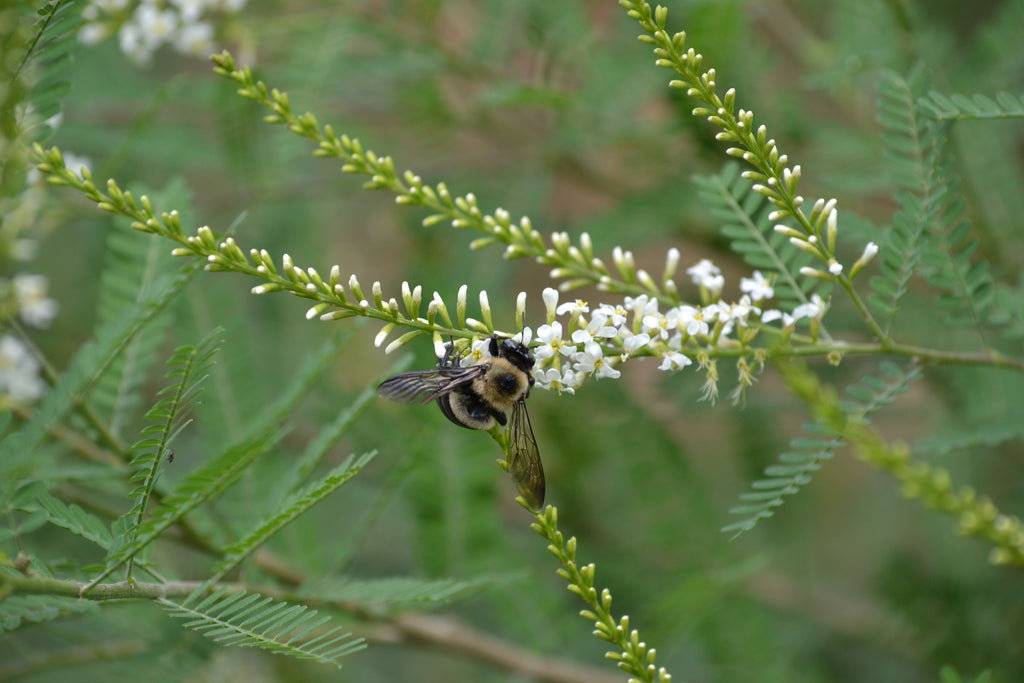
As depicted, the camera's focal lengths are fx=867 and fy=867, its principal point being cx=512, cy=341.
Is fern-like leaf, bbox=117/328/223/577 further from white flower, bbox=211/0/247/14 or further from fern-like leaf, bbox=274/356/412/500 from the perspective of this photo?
white flower, bbox=211/0/247/14

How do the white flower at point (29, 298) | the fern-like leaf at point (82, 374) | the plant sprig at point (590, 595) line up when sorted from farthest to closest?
the white flower at point (29, 298) → the fern-like leaf at point (82, 374) → the plant sprig at point (590, 595)

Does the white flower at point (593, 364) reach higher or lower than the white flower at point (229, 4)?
lower

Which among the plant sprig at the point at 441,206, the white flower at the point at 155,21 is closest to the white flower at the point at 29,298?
the white flower at the point at 155,21

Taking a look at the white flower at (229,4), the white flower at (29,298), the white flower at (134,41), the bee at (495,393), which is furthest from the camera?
the white flower at (229,4)

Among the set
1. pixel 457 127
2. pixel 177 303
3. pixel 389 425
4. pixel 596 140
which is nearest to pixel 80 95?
pixel 177 303

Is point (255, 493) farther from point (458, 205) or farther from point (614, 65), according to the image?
point (614, 65)

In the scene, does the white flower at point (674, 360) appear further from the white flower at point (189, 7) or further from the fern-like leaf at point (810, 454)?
the white flower at point (189, 7)

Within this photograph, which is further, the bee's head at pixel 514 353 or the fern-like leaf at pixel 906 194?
the bee's head at pixel 514 353

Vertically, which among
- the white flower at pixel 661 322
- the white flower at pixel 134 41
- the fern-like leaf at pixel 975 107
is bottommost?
the white flower at pixel 661 322
